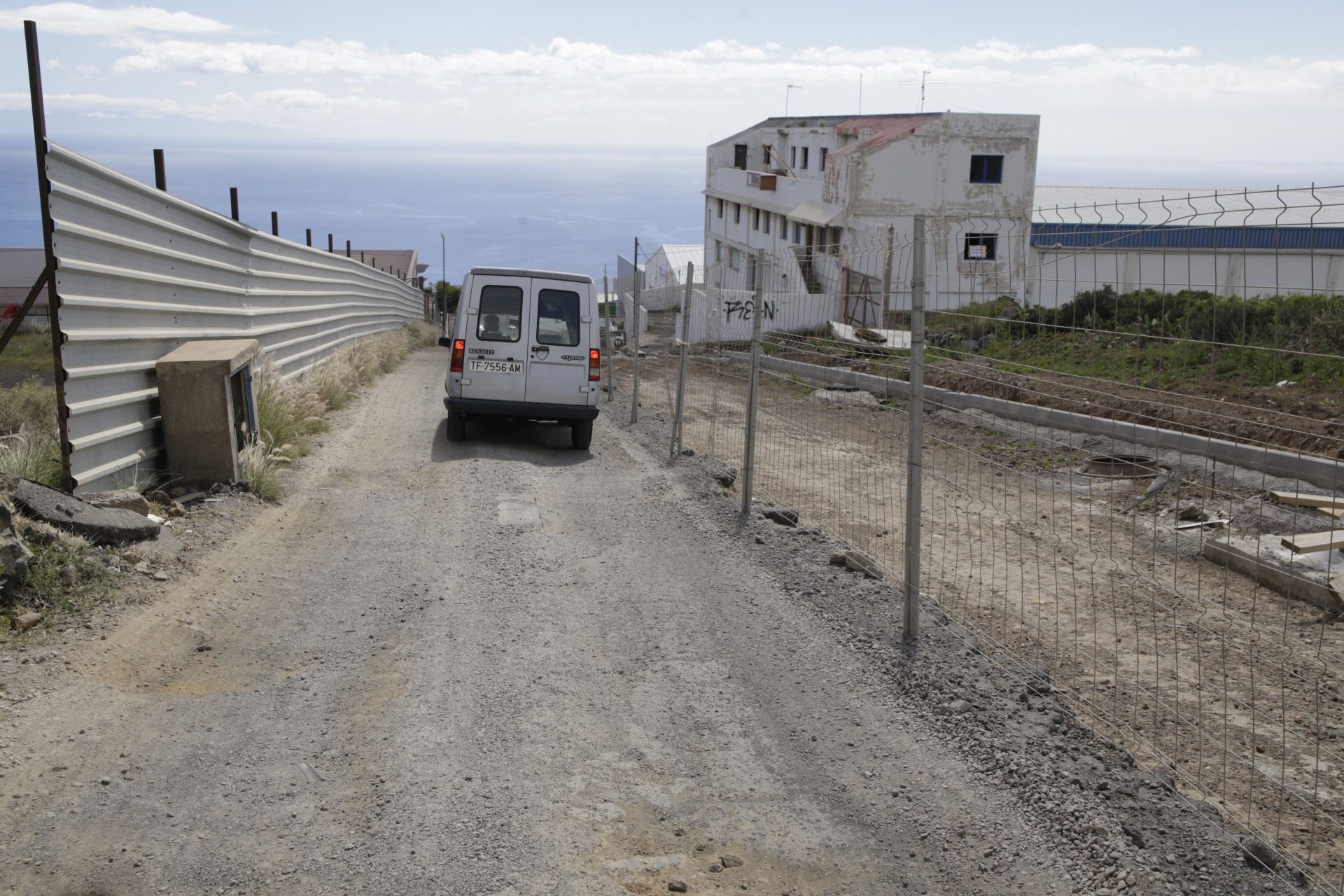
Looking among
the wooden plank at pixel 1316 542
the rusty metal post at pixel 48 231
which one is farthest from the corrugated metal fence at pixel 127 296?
the wooden plank at pixel 1316 542

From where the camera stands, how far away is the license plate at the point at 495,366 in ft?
41.5

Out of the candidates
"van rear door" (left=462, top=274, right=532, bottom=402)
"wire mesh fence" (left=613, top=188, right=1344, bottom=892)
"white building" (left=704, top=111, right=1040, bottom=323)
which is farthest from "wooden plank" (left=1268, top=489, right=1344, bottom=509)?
"white building" (left=704, top=111, right=1040, bottom=323)

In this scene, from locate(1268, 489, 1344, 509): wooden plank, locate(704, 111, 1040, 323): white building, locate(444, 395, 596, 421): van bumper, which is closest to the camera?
locate(1268, 489, 1344, 509): wooden plank

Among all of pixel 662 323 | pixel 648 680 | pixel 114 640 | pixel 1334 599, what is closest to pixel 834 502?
pixel 1334 599

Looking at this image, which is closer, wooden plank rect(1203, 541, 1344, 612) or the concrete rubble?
the concrete rubble

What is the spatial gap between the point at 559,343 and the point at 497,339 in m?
0.73

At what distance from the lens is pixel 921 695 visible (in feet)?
17.3

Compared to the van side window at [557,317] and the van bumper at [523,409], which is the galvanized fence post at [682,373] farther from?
the van side window at [557,317]

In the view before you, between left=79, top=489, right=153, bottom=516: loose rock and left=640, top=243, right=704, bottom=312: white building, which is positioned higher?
left=640, top=243, right=704, bottom=312: white building

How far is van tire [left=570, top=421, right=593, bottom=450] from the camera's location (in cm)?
1273

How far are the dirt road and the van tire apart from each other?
5.13m

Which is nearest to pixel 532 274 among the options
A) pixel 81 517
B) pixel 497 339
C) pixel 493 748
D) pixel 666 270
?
pixel 497 339

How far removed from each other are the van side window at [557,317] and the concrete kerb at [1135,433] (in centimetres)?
235

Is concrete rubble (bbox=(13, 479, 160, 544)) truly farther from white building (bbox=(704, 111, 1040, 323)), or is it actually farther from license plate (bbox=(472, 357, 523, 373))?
white building (bbox=(704, 111, 1040, 323))
